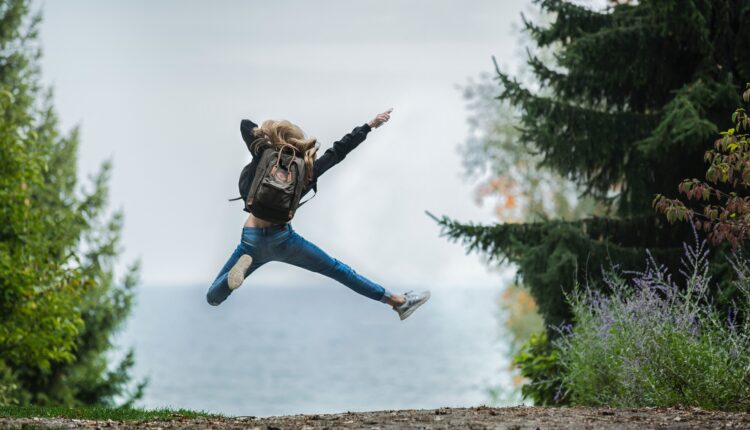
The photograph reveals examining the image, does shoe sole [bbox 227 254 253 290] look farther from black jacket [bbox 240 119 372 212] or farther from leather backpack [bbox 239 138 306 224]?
black jacket [bbox 240 119 372 212]

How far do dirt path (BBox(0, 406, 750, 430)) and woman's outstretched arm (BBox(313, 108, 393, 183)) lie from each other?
2.05m

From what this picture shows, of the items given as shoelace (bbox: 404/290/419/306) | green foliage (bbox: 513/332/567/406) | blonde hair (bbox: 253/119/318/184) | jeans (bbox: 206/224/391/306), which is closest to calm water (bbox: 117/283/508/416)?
green foliage (bbox: 513/332/567/406)

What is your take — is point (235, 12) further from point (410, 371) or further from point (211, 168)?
point (211, 168)

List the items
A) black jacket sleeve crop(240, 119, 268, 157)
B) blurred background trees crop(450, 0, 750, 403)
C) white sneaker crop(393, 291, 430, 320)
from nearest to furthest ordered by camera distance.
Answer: black jacket sleeve crop(240, 119, 268, 157) < white sneaker crop(393, 291, 430, 320) < blurred background trees crop(450, 0, 750, 403)

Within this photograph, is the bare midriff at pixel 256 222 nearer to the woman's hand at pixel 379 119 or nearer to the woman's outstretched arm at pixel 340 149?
the woman's outstretched arm at pixel 340 149

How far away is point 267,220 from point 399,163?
90337mm

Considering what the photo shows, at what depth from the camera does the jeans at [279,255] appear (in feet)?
25.9

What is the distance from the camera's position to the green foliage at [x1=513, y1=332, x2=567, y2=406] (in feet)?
38.7

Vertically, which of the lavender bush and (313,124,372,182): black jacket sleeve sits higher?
(313,124,372,182): black jacket sleeve

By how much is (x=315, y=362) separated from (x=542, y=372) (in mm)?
73037

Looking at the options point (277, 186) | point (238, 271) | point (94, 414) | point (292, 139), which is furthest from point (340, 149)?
point (94, 414)

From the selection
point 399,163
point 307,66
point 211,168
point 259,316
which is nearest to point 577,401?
point 307,66

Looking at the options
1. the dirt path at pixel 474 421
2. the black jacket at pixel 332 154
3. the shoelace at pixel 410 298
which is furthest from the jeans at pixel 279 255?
the dirt path at pixel 474 421

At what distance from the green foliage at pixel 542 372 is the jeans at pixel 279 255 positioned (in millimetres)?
4301
